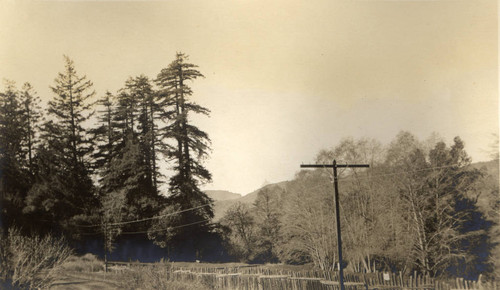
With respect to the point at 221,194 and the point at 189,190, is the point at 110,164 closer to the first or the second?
the point at 189,190

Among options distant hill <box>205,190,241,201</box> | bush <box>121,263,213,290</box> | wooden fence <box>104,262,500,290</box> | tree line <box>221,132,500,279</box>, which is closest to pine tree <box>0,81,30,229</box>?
bush <box>121,263,213,290</box>

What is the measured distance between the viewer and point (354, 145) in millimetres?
39625

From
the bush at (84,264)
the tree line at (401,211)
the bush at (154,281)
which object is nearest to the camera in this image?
the bush at (154,281)

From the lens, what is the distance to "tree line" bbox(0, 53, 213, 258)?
41.1m

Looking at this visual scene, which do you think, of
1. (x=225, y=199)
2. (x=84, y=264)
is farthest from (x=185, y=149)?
(x=225, y=199)

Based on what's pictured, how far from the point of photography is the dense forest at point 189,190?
39.7m

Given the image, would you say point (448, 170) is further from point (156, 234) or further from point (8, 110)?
point (8, 110)

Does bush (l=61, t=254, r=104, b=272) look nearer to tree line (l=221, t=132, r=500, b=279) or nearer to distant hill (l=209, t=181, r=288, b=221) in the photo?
distant hill (l=209, t=181, r=288, b=221)

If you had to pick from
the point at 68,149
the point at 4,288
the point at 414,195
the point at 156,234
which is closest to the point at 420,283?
the point at 414,195

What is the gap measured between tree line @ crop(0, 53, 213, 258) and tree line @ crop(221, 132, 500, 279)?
10907 millimetres

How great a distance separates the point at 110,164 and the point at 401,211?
2941 cm

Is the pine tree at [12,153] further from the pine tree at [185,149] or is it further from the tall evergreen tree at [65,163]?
the pine tree at [185,149]

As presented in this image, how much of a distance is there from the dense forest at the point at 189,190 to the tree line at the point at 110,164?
0.39ft

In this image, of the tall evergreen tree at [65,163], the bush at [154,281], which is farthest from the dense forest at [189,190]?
the bush at [154,281]
